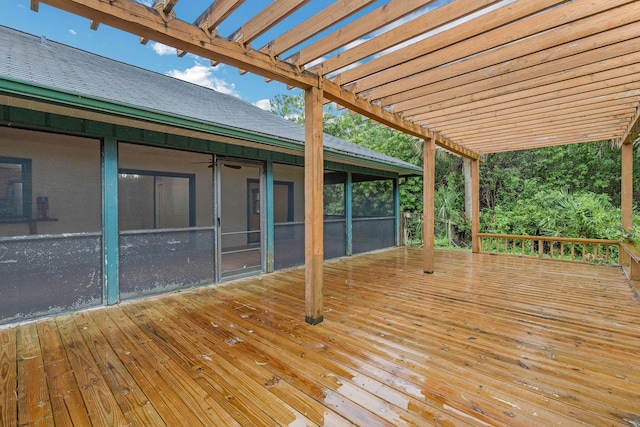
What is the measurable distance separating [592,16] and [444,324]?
280cm

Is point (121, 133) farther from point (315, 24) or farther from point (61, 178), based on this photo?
point (315, 24)

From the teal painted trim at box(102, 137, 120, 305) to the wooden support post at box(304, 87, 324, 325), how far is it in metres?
2.39

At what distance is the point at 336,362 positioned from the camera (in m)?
2.23

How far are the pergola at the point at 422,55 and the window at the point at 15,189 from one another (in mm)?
1956

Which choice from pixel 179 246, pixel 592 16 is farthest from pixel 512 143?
pixel 179 246

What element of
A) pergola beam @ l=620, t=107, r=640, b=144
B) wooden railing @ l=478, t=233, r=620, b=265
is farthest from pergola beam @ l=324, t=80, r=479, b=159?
wooden railing @ l=478, t=233, r=620, b=265

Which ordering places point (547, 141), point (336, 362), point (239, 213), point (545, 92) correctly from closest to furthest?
point (336, 362), point (545, 92), point (239, 213), point (547, 141)

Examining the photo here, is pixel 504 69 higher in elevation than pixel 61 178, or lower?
higher

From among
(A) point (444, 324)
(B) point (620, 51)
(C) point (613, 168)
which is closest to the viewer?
(B) point (620, 51)

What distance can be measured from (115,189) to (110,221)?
0.39 meters

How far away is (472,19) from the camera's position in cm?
238

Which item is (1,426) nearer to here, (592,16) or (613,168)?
(592,16)

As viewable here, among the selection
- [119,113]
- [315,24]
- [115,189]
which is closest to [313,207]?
[315,24]

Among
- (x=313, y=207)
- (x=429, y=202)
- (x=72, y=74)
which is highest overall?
(x=72, y=74)
